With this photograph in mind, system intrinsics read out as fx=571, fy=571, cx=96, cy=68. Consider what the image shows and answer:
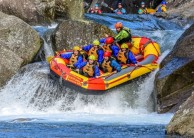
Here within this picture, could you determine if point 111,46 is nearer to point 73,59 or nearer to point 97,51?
point 97,51

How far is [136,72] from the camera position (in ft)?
50.1

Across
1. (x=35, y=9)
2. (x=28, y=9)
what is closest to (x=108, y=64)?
(x=35, y=9)

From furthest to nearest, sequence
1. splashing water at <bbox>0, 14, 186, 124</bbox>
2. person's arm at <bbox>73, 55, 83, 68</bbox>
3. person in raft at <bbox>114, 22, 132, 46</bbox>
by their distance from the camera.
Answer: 1. person in raft at <bbox>114, 22, 132, 46</bbox>
2. person's arm at <bbox>73, 55, 83, 68</bbox>
3. splashing water at <bbox>0, 14, 186, 124</bbox>

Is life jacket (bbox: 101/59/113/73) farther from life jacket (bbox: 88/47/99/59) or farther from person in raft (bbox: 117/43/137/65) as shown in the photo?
person in raft (bbox: 117/43/137/65)

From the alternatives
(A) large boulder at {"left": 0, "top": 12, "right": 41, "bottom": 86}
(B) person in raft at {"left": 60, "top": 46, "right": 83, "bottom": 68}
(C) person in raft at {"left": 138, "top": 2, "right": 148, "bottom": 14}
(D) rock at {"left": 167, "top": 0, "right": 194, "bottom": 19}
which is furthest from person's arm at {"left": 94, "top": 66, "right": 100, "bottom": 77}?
(C) person in raft at {"left": 138, "top": 2, "right": 148, "bottom": 14}

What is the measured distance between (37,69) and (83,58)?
1469mm

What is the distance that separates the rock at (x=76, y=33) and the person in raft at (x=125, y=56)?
196 cm

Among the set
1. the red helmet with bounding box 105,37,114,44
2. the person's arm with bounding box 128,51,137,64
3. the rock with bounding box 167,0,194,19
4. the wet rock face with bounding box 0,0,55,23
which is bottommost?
the person's arm with bounding box 128,51,137,64

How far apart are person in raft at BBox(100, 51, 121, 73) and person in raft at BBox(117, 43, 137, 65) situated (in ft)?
1.38

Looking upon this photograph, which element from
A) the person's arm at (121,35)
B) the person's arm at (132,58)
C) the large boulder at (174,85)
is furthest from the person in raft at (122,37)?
the large boulder at (174,85)

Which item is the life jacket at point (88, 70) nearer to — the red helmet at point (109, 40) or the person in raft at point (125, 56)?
the person in raft at point (125, 56)

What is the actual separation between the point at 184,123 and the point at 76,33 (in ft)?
27.1

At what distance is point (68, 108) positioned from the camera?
48.6 feet

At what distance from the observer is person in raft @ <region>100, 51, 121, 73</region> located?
15.2 metres
